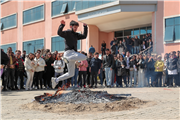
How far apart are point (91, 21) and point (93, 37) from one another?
2092 mm

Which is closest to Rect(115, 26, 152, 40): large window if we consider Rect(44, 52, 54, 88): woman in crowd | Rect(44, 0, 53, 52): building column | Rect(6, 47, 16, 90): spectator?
Rect(44, 0, 53, 52): building column

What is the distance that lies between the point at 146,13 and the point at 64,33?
14.6m

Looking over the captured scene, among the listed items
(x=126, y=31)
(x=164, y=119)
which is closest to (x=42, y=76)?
(x=164, y=119)

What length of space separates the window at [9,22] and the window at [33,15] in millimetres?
2604

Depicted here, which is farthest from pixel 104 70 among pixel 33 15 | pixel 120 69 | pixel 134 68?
pixel 33 15

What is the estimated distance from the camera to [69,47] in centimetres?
688

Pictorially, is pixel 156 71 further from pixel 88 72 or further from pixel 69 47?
pixel 69 47

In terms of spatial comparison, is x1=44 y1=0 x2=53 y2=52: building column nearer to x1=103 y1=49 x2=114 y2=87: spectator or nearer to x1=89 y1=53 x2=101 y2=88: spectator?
x1=89 y1=53 x2=101 y2=88: spectator

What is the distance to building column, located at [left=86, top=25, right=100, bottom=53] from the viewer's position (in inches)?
936

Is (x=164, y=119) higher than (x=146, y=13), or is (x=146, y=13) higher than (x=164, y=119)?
(x=146, y=13)

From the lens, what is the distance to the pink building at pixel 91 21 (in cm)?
1819

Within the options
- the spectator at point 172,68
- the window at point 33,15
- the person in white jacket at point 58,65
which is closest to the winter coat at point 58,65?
the person in white jacket at point 58,65

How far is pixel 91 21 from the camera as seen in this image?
74.6 feet

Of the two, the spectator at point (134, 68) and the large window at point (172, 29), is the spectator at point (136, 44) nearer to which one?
the large window at point (172, 29)
